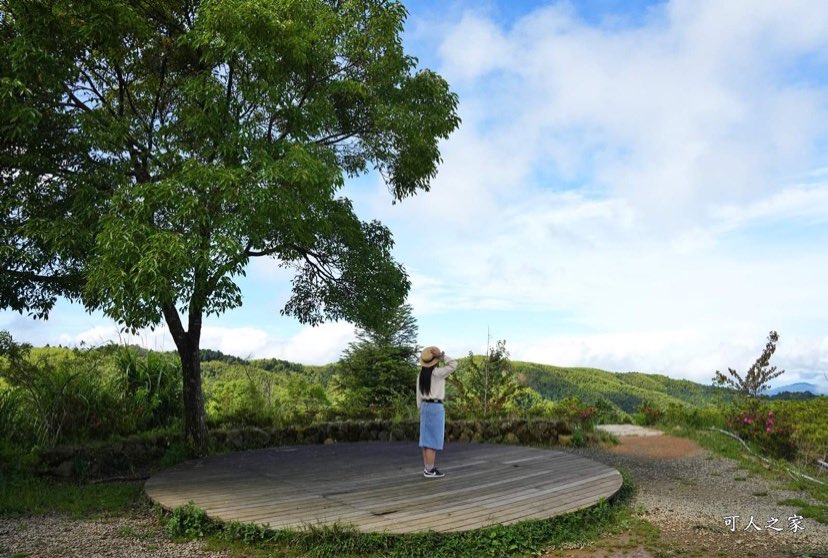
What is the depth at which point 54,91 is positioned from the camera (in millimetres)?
8234

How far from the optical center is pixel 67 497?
→ 7570mm

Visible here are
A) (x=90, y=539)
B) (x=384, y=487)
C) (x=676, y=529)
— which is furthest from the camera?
(x=384, y=487)

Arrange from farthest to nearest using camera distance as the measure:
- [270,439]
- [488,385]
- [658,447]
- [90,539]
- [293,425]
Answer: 1. [488,385]
2. [658,447]
3. [293,425]
4. [270,439]
5. [90,539]

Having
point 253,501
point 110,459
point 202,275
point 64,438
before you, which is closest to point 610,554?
point 253,501

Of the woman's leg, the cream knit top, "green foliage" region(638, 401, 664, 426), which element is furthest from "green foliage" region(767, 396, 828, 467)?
the cream knit top

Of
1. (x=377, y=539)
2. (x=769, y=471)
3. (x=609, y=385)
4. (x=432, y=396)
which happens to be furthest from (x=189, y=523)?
(x=609, y=385)

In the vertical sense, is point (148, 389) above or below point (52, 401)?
above

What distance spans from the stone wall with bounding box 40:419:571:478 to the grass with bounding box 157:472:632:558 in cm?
376

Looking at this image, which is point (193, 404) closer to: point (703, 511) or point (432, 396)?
point (432, 396)

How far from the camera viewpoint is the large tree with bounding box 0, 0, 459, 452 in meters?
7.20

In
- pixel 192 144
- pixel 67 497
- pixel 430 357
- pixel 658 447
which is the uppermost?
pixel 192 144

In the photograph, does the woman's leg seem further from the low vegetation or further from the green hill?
the green hill

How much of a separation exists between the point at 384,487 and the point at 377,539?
70.3 inches

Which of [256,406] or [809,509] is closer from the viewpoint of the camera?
[809,509]
